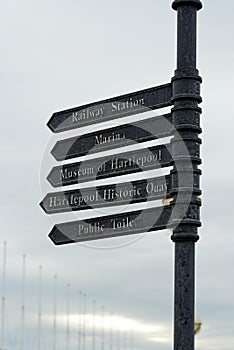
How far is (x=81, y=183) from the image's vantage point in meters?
12.4

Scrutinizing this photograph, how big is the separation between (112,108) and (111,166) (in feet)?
2.67

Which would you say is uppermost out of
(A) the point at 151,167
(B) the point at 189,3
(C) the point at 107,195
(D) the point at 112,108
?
(B) the point at 189,3

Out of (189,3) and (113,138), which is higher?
(189,3)

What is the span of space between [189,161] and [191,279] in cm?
146

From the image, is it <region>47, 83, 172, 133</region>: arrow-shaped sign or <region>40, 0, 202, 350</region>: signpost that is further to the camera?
<region>47, 83, 172, 133</region>: arrow-shaped sign

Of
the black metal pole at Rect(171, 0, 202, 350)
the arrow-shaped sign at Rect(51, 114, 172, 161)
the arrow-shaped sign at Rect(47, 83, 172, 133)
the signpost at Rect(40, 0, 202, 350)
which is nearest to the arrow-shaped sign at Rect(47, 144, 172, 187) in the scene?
the signpost at Rect(40, 0, 202, 350)

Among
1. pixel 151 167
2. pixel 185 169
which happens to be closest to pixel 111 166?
pixel 151 167

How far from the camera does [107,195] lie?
12.0 m

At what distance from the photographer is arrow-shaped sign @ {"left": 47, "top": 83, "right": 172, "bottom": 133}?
11.5 meters

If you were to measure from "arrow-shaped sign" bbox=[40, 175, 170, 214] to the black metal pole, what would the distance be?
0.40 meters

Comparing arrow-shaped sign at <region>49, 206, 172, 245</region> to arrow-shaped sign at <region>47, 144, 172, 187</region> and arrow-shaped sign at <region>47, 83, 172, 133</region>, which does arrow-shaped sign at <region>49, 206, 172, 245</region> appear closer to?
arrow-shaped sign at <region>47, 144, 172, 187</region>

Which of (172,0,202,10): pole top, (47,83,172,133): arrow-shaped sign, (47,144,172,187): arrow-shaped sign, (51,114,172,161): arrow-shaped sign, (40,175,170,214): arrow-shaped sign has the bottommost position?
(40,175,170,214): arrow-shaped sign

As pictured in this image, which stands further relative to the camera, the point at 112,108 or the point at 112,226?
the point at 112,108

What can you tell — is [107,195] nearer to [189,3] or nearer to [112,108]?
[112,108]
